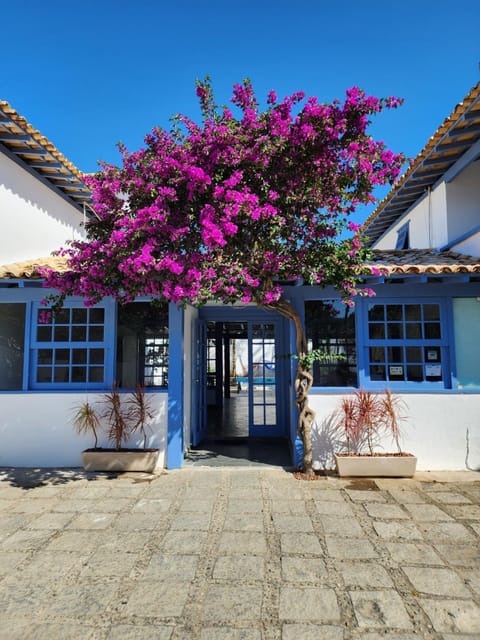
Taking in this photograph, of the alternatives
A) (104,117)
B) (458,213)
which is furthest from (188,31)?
(458,213)

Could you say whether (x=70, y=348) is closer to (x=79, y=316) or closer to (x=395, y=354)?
(x=79, y=316)

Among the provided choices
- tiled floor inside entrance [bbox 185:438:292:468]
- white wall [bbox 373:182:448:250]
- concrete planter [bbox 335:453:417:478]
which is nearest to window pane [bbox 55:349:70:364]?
tiled floor inside entrance [bbox 185:438:292:468]

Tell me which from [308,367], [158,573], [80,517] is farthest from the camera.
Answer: [308,367]

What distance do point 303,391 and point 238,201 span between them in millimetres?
2991

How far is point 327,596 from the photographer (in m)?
3.05

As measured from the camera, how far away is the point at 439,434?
6.44 meters

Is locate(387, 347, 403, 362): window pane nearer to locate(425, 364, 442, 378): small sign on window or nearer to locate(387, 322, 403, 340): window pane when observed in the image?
locate(387, 322, 403, 340): window pane

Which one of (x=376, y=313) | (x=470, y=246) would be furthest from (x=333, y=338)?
(x=470, y=246)

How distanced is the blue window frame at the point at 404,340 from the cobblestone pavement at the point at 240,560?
1.73 m

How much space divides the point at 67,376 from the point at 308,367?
4129mm

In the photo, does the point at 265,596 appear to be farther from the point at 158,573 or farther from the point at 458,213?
the point at 458,213

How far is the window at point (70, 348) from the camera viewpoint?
23.0ft

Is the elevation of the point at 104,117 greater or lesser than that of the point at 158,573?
greater

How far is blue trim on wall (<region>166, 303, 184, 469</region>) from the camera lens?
6.57 metres
